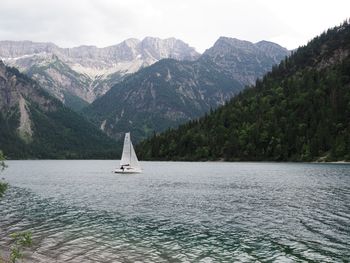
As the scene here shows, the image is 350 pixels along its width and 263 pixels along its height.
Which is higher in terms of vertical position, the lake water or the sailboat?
the sailboat


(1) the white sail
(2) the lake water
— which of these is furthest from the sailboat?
(2) the lake water

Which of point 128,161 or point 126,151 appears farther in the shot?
point 128,161

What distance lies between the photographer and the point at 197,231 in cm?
5191

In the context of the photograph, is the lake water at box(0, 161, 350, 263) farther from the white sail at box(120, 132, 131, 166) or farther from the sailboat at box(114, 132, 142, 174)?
the sailboat at box(114, 132, 142, 174)

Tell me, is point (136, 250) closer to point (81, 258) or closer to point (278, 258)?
point (81, 258)

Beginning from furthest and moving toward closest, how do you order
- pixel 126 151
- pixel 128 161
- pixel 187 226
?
pixel 128 161 < pixel 126 151 < pixel 187 226

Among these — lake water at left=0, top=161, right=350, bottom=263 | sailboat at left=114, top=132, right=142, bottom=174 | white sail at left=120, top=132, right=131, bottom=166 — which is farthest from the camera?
sailboat at left=114, top=132, right=142, bottom=174

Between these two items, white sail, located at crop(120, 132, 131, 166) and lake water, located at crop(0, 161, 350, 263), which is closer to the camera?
lake water, located at crop(0, 161, 350, 263)

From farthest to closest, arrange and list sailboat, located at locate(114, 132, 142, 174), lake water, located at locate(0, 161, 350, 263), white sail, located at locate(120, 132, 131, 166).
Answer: sailboat, located at locate(114, 132, 142, 174) → white sail, located at locate(120, 132, 131, 166) → lake water, located at locate(0, 161, 350, 263)

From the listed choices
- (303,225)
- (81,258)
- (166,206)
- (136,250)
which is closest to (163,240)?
(136,250)

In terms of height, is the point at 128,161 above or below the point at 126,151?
below

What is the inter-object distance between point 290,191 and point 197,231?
4855 cm

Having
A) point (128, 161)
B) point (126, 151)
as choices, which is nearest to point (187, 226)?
point (126, 151)

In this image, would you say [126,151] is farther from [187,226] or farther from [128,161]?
[187,226]
